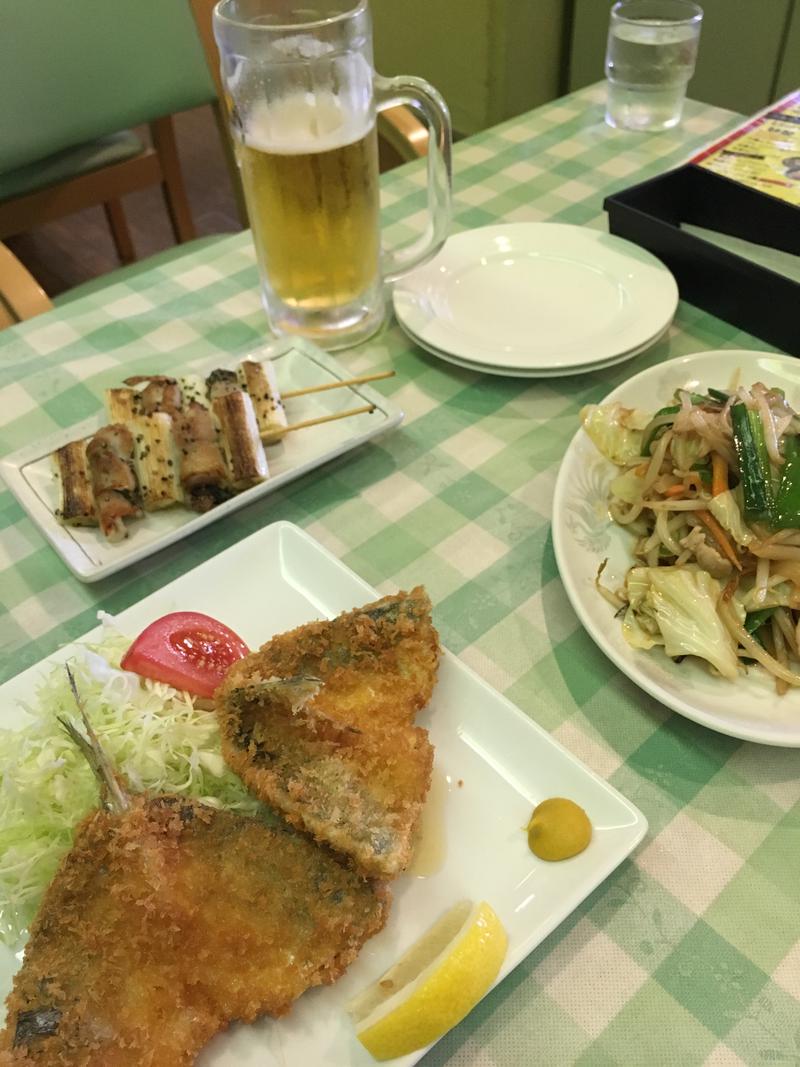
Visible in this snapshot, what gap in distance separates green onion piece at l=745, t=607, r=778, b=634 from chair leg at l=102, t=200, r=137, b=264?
3.40m

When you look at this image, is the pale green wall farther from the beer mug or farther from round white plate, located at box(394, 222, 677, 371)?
the beer mug

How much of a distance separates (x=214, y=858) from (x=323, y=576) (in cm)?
45

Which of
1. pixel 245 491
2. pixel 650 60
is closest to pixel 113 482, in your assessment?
pixel 245 491

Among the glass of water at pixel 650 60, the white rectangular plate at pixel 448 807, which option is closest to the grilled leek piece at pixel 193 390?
the white rectangular plate at pixel 448 807

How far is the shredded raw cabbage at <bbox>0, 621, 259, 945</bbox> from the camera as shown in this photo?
3.07ft

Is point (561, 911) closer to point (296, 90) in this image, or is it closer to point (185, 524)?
point (185, 524)

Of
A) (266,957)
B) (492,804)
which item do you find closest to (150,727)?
(266,957)

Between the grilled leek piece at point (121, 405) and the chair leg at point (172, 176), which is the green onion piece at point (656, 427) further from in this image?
the chair leg at point (172, 176)

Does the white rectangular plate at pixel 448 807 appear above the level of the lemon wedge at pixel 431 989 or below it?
below

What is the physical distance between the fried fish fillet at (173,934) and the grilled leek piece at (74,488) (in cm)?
54

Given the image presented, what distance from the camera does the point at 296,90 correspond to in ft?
4.89

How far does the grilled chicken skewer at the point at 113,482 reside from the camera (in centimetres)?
131

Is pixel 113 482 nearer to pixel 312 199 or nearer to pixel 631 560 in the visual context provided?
pixel 312 199

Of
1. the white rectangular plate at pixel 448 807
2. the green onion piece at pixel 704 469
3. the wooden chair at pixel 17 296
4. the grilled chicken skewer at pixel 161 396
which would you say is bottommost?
the wooden chair at pixel 17 296
